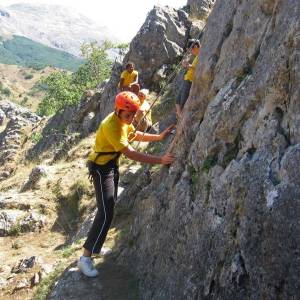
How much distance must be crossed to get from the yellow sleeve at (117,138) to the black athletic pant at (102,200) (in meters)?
0.66

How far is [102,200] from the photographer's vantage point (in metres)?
8.53

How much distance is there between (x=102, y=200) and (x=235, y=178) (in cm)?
315

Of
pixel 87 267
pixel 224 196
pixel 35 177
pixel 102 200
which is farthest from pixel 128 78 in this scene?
pixel 224 196

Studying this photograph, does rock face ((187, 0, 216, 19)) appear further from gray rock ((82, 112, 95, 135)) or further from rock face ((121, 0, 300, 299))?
rock face ((121, 0, 300, 299))

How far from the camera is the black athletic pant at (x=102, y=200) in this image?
853 centimetres

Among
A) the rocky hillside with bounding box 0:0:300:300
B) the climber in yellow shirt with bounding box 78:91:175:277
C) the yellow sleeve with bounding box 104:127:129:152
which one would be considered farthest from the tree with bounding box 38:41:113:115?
the yellow sleeve with bounding box 104:127:129:152

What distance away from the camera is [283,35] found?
5.92m

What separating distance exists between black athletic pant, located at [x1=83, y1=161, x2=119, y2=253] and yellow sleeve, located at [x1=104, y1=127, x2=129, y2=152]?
662 millimetres

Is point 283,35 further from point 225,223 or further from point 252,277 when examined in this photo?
point 252,277

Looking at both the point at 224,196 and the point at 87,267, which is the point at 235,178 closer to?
the point at 224,196

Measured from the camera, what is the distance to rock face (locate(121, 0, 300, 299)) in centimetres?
508

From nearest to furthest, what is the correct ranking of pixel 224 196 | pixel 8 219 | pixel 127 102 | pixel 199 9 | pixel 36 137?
pixel 224 196 < pixel 127 102 < pixel 8 219 < pixel 199 9 < pixel 36 137

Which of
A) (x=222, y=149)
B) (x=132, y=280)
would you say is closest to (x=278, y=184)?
(x=222, y=149)

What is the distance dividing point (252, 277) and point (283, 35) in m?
2.85
